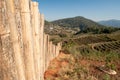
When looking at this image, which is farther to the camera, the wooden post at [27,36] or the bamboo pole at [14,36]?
the wooden post at [27,36]

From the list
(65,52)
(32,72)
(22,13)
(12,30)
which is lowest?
(65,52)

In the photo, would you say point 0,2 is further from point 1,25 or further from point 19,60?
point 19,60

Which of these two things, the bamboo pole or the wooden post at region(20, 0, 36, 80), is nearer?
the bamboo pole

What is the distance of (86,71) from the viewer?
22.7ft

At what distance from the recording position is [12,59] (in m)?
2.50

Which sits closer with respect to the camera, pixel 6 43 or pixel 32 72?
pixel 6 43

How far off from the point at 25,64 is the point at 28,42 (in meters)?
0.39

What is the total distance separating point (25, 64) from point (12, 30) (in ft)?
3.26

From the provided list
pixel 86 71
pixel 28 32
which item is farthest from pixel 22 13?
pixel 86 71

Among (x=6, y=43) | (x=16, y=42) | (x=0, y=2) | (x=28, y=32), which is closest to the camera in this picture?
(x=0, y=2)

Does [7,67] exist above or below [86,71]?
above

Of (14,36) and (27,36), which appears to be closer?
(14,36)

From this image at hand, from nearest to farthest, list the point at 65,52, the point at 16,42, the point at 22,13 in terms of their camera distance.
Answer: the point at 16,42 < the point at 22,13 < the point at 65,52

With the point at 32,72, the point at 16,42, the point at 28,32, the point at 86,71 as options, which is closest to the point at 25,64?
the point at 32,72
